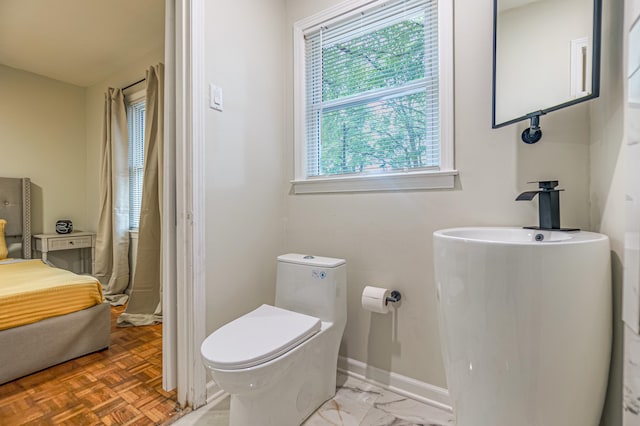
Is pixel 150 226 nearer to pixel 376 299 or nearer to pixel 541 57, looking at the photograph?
pixel 376 299

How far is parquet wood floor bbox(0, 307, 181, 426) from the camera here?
4.51ft

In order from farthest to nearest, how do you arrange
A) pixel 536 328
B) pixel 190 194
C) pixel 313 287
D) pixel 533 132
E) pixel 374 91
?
pixel 374 91 < pixel 313 287 < pixel 190 194 < pixel 533 132 < pixel 536 328

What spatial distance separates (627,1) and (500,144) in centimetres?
58

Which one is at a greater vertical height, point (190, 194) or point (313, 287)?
point (190, 194)

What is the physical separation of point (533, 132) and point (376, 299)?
A: 100 cm

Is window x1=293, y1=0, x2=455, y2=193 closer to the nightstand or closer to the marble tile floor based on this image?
the marble tile floor

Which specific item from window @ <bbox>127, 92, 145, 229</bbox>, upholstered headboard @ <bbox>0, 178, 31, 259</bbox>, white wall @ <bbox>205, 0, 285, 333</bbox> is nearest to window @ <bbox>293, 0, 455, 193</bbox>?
white wall @ <bbox>205, 0, 285, 333</bbox>

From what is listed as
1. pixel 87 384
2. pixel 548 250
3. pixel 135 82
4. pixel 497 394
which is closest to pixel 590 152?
pixel 548 250

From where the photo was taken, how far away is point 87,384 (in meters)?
1.64

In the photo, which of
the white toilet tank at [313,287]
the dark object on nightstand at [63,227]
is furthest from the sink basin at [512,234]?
Result: the dark object on nightstand at [63,227]

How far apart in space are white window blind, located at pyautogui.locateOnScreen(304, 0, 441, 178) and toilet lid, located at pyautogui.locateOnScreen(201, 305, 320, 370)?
89 cm

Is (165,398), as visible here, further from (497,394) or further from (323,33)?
(323,33)

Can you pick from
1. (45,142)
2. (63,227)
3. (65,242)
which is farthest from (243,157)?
(45,142)

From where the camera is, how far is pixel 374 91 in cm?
169
